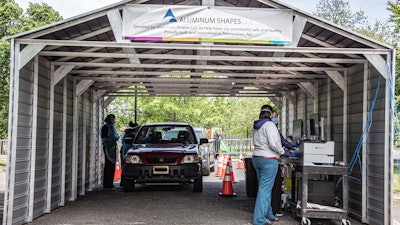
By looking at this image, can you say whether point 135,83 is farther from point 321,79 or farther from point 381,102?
point 381,102

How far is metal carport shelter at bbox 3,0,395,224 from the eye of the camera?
7.77 metres

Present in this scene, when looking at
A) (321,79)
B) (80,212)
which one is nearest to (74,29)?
(80,212)

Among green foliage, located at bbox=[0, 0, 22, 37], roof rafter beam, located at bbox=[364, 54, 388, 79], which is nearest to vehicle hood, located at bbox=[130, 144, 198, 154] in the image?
roof rafter beam, located at bbox=[364, 54, 388, 79]

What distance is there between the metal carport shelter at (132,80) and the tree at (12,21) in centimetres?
918

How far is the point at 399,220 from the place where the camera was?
917cm

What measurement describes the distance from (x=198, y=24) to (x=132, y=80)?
15.0 ft

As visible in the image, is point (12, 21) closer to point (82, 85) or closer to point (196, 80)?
point (82, 85)

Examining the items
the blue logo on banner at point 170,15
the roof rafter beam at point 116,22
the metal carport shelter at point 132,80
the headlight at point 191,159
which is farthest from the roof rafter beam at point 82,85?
the blue logo on banner at point 170,15

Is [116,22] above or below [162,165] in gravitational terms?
above

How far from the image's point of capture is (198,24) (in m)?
7.89

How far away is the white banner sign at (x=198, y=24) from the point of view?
7.84m

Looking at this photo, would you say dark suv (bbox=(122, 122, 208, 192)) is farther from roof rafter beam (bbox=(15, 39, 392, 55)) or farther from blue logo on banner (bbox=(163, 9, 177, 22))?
blue logo on banner (bbox=(163, 9, 177, 22))

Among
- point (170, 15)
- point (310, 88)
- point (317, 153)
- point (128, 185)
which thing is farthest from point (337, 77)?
point (128, 185)

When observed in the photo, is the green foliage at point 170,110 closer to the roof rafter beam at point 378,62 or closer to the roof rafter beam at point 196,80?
the roof rafter beam at point 196,80
